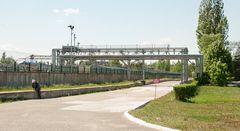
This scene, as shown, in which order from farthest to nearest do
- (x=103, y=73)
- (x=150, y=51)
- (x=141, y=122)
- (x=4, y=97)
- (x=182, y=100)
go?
(x=150, y=51)
(x=103, y=73)
(x=182, y=100)
(x=4, y=97)
(x=141, y=122)

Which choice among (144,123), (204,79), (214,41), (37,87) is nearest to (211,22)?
(214,41)

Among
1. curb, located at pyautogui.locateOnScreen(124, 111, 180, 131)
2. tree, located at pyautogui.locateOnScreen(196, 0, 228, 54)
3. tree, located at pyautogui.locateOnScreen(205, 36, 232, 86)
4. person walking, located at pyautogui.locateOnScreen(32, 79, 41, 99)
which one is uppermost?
tree, located at pyautogui.locateOnScreen(196, 0, 228, 54)

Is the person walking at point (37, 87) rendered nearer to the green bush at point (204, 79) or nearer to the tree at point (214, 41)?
the tree at point (214, 41)

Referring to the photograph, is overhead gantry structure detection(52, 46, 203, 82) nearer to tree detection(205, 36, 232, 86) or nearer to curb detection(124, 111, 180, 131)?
tree detection(205, 36, 232, 86)

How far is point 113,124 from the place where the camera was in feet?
50.3

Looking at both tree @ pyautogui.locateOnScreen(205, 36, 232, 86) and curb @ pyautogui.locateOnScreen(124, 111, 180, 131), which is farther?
tree @ pyautogui.locateOnScreen(205, 36, 232, 86)

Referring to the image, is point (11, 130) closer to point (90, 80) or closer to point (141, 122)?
→ point (141, 122)

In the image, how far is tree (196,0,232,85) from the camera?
6227cm

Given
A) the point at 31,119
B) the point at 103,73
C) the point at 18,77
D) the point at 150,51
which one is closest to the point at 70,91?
the point at 18,77

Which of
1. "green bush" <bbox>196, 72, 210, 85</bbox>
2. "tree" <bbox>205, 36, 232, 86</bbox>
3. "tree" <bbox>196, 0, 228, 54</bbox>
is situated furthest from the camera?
"tree" <bbox>196, 0, 228, 54</bbox>

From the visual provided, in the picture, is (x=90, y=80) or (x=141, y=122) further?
(x=90, y=80)

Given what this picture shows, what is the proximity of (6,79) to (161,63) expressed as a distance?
14019 cm

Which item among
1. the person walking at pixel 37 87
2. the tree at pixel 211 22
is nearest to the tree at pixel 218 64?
the tree at pixel 211 22

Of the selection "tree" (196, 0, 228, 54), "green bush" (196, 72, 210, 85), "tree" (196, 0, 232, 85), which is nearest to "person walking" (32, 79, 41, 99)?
"tree" (196, 0, 232, 85)
